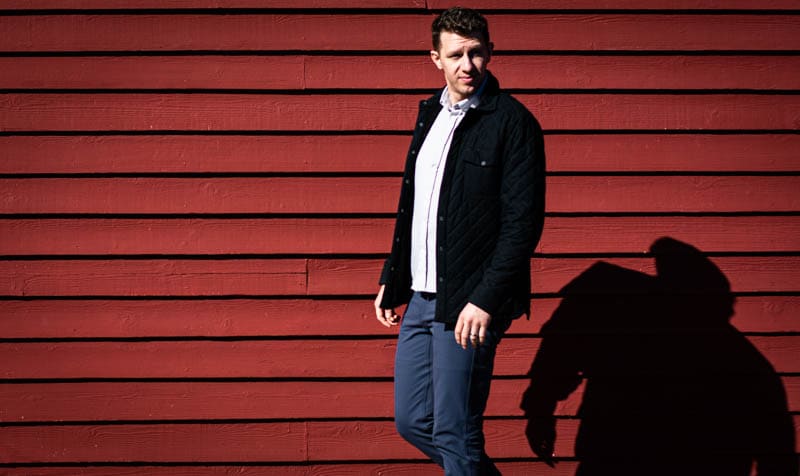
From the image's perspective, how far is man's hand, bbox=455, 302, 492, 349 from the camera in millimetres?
2379

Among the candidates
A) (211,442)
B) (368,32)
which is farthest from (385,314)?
(368,32)

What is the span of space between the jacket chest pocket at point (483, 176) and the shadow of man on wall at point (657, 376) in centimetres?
124

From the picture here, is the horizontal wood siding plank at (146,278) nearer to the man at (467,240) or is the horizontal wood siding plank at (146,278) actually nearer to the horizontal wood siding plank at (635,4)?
the man at (467,240)

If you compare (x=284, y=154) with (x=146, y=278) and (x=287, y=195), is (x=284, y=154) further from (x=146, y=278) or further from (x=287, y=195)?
(x=146, y=278)

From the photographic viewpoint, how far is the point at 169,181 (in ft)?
11.6

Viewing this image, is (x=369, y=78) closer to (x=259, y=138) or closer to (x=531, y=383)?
(x=259, y=138)

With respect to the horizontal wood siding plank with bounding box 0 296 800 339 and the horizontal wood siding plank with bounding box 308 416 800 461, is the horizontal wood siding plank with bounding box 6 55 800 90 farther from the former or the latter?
the horizontal wood siding plank with bounding box 308 416 800 461

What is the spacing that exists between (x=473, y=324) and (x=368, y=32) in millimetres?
1683

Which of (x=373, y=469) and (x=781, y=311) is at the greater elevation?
(x=781, y=311)

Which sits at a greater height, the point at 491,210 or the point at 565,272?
the point at 491,210

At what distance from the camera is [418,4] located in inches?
139

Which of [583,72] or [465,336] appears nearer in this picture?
[465,336]

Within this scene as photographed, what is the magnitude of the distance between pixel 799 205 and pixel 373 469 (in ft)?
7.43

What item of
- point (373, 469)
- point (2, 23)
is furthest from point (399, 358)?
point (2, 23)
